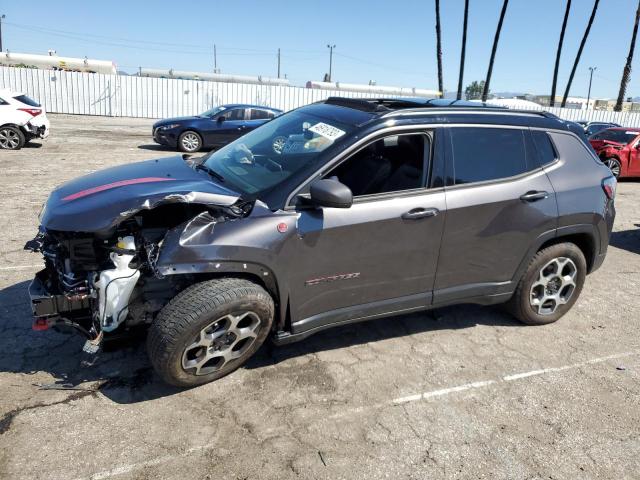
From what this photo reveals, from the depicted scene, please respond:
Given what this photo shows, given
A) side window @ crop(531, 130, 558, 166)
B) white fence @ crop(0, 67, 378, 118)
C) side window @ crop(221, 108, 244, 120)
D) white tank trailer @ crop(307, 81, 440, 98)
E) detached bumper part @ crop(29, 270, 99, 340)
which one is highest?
white tank trailer @ crop(307, 81, 440, 98)

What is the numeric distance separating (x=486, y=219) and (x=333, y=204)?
4.41 feet

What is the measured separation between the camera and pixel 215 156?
409 centimetres

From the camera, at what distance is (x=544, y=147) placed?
4012 mm

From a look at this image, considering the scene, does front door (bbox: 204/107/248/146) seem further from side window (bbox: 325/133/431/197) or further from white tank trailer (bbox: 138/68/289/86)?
white tank trailer (bbox: 138/68/289/86)

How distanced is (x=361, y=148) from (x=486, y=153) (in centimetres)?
109

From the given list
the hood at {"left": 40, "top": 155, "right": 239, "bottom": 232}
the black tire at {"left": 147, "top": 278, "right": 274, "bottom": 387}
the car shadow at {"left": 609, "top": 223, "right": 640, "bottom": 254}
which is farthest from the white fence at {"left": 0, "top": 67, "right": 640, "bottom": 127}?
the black tire at {"left": 147, "top": 278, "right": 274, "bottom": 387}

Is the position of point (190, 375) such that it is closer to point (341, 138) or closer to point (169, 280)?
point (169, 280)

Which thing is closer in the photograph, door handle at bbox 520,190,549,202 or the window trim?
the window trim

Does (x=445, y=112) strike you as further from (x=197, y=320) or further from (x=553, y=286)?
(x=197, y=320)

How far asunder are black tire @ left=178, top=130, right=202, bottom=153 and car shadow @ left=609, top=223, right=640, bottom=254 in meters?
11.0

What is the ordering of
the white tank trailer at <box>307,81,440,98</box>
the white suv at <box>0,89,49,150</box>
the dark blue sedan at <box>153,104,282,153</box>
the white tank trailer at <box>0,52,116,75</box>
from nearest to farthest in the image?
the white suv at <box>0,89,49,150</box> → the dark blue sedan at <box>153,104,282,153</box> → the white tank trailer at <box>0,52,116,75</box> → the white tank trailer at <box>307,81,440,98</box>

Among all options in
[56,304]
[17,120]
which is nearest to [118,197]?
[56,304]

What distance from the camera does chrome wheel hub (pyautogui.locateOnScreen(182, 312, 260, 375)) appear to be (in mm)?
3052

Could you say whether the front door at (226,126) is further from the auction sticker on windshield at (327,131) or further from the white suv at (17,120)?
the auction sticker on windshield at (327,131)
